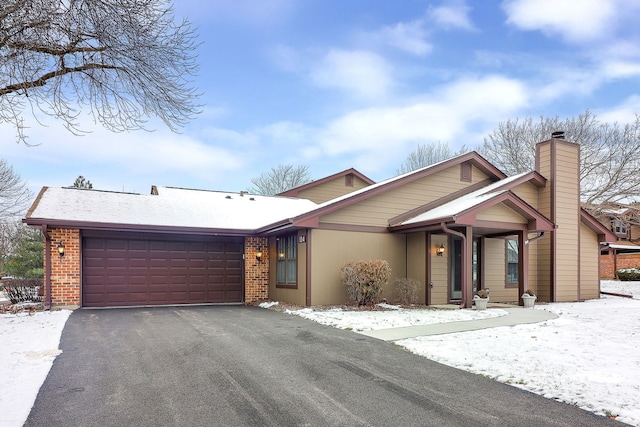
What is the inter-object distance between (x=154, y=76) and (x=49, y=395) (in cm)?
463

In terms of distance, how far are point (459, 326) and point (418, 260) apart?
4738 millimetres

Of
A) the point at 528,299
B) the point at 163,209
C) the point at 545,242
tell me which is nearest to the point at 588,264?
the point at 545,242

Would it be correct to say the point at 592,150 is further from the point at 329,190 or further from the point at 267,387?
the point at 267,387

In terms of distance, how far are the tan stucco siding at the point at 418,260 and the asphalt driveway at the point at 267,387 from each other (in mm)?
5962

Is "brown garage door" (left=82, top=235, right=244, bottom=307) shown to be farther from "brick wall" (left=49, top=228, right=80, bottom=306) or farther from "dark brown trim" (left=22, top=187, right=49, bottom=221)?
"dark brown trim" (left=22, top=187, right=49, bottom=221)

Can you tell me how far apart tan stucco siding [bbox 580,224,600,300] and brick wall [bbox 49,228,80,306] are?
1671 cm

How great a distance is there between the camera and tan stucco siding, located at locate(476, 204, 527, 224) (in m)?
12.4

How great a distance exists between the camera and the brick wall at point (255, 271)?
14742mm

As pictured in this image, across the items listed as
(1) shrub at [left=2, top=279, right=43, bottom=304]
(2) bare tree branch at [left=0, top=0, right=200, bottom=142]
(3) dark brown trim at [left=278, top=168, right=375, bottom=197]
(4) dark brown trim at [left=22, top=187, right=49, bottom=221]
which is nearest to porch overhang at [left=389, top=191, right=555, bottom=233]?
(2) bare tree branch at [left=0, top=0, right=200, bottom=142]

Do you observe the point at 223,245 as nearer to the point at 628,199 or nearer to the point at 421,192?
the point at 421,192

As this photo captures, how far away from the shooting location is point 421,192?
47.7ft

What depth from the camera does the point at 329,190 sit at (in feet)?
76.9

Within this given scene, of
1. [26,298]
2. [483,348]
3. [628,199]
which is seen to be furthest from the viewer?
[628,199]

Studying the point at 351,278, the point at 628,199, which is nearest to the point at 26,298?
the point at 351,278
